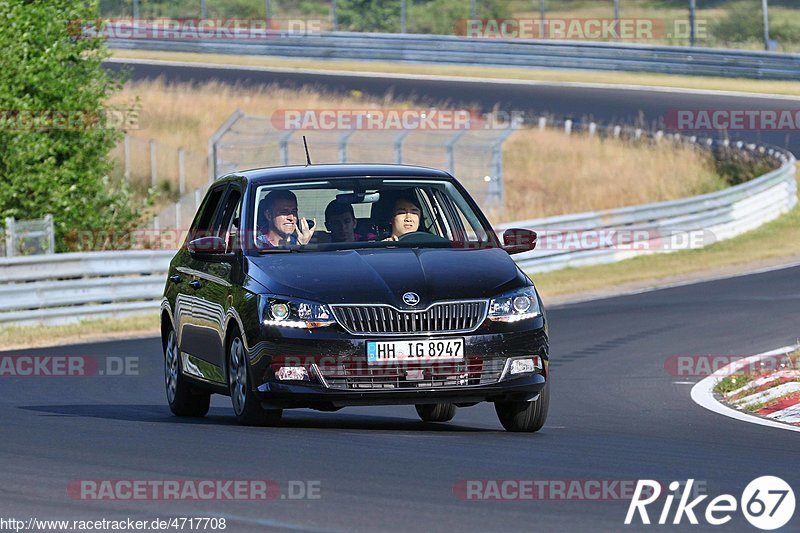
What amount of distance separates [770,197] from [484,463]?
25593mm

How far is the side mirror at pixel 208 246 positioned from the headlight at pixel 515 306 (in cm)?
193

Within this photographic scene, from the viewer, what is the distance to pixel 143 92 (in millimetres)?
44281

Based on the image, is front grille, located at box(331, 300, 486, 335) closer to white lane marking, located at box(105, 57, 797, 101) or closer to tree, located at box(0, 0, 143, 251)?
tree, located at box(0, 0, 143, 251)

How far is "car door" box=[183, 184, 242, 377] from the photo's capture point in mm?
10289

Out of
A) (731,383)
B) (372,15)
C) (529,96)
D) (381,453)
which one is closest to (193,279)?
(381,453)

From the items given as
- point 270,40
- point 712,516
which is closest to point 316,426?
point 712,516

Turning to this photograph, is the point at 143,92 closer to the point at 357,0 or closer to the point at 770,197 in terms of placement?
the point at 770,197

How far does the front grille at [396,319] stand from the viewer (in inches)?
366

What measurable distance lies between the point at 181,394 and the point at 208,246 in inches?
61.5

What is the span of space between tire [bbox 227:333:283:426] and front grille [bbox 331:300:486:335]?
0.75 metres

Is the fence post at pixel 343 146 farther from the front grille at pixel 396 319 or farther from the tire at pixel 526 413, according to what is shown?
the front grille at pixel 396 319

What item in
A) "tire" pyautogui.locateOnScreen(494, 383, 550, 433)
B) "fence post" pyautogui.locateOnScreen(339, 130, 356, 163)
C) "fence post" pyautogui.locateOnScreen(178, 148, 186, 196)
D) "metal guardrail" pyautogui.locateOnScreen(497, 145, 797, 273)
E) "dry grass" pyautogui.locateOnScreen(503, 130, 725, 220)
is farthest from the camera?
"dry grass" pyautogui.locateOnScreen(503, 130, 725, 220)

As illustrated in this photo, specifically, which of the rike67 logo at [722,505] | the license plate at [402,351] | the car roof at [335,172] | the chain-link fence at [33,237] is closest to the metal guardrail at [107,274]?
the chain-link fence at [33,237]

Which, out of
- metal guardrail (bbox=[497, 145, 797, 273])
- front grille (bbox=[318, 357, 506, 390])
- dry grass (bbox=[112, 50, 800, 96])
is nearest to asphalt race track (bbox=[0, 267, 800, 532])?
front grille (bbox=[318, 357, 506, 390])
